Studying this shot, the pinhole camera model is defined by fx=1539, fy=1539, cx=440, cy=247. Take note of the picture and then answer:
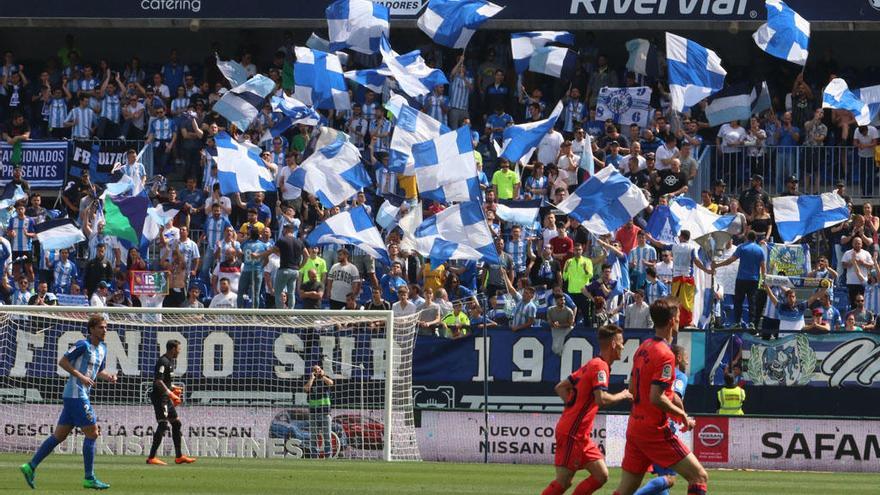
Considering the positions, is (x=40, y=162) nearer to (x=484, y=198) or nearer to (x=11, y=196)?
(x=11, y=196)

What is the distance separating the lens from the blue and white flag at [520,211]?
2670 cm

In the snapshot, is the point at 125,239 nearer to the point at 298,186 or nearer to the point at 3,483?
the point at 298,186

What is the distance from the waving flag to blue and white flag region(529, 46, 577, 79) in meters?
8.10

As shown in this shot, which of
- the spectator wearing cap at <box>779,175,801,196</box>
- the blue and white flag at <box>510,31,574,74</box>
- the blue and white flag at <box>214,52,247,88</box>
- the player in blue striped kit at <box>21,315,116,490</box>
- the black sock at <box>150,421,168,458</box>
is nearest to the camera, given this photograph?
the player in blue striped kit at <box>21,315,116,490</box>

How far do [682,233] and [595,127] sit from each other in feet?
18.3

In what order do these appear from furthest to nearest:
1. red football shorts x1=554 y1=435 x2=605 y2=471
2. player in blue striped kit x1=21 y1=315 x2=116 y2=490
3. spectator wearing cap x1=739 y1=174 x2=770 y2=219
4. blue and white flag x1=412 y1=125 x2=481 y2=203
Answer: spectator wearing cap x1=739 y1=174 x2=770 y2=219, blue and white flag x1=412 y1=125 x2=481 y2=203, player in blue striped kit x1=21 y1=315 x2=116 y2=490, red football shorts x1=554 y1=435 x2=605 y2=471

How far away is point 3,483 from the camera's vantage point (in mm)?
16844

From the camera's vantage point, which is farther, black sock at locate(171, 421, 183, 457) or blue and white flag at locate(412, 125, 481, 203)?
blue and white flag at locate(412, 125, 481, 203)

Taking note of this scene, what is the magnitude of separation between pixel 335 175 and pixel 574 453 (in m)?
14.4

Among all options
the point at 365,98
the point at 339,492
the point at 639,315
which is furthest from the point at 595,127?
the point at 339,492

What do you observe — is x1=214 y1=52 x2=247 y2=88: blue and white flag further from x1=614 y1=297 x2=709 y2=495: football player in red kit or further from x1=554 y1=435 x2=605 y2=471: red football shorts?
x1=614 y1=297 x2=709 y2=495: football player in red kit

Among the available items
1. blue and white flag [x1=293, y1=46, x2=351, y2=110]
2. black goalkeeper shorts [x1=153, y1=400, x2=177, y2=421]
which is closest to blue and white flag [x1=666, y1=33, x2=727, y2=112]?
blue and white flag [x1=293, y1=46, x2=351, y2=110]

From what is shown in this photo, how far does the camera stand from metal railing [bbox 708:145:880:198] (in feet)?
98.3

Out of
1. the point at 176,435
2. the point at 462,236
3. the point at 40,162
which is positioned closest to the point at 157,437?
the point at 176,435
